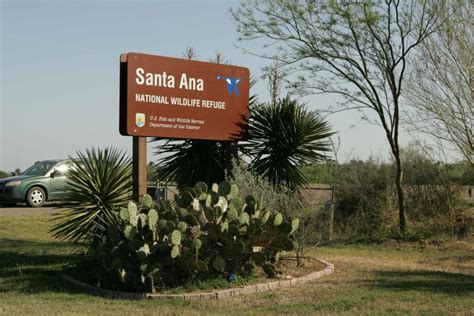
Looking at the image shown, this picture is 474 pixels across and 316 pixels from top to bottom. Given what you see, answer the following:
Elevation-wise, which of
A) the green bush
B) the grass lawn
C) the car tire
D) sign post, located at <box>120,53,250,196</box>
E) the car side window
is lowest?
the grass lawn

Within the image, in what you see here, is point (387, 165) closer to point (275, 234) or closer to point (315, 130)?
point (315, 130)

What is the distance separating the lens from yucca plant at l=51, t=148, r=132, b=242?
1116cm

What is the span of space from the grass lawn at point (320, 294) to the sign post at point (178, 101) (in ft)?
8.03

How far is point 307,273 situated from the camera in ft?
34.1

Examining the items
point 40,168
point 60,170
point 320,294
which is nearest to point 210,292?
point 320,294

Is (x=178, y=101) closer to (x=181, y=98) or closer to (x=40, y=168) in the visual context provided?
(x=181, y=98)

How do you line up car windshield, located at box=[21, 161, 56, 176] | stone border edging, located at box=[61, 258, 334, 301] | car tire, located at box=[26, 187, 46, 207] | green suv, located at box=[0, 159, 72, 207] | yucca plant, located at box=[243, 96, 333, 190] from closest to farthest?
stone border edging, located at box=[61, 258, 334, 301], yucca plant, located at box=[243, 96, 333, 190], green suv, located at box=[0, 159, 72, 207], car tire, located at box=[26, 187, 46, 207], car windshield, located at box=[21, 161, 56, 176]

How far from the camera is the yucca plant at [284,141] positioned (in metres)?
13.8

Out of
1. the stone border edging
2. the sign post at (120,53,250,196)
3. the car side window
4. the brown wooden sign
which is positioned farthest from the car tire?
the stone border edging

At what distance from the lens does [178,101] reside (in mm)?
12383

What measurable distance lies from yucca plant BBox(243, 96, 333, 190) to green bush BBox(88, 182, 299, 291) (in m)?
3.47

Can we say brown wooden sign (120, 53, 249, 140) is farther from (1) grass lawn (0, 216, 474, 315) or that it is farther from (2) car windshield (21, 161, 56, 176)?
(2) car windshield (21, 161, 56, 176)

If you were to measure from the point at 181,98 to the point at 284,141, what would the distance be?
2.56 m

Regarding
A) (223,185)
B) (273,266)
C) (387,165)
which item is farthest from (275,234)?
(387,165)
